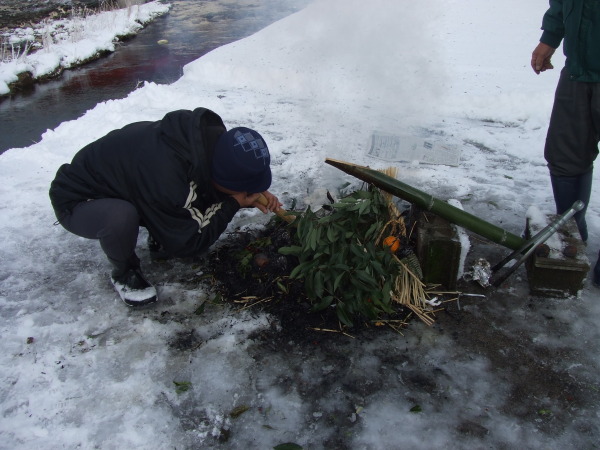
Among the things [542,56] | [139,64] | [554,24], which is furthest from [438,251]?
[139,64]

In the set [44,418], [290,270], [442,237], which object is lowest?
[44,418]

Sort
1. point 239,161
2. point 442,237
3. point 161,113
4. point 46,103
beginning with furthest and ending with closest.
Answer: point 46,103
point 161,113
point 442,237
point 239,161

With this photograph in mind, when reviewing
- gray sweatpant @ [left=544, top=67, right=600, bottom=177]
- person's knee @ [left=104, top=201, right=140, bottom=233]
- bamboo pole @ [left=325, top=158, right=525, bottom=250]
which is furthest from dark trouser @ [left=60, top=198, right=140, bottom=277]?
gray sweatpant @ [left=544, top=67, right=600, bottom=177]

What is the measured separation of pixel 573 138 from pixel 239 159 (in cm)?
205

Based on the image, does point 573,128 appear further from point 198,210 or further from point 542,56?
point 198,210

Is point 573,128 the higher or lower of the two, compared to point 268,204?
higher

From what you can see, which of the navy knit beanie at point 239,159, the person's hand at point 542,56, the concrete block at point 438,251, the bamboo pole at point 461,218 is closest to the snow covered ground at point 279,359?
the concrete block at point 438,251

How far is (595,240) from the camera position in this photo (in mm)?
3217

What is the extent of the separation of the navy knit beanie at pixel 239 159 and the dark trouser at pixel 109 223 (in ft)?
1.78

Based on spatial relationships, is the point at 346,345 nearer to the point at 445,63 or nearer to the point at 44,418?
the point at 44,418

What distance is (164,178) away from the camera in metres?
2.39

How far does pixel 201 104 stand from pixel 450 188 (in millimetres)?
3164

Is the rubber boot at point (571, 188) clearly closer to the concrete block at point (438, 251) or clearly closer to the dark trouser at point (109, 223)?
the concrete block at point (438, 251)

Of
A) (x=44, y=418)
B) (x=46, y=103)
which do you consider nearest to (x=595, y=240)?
(x=44, y=418)
